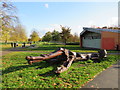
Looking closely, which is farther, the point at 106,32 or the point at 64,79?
the point at 106,32

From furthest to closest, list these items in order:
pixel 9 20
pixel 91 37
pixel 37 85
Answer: pixel 91 37
pixel 9 20
pixel 37 85

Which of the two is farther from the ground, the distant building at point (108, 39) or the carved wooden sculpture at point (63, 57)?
the distant building at point (108, 39)

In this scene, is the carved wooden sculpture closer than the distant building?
Yes

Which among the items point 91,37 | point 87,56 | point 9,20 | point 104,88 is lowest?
point 104,88

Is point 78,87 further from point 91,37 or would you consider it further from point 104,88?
point 91,37

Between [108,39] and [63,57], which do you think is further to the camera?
[108,39]

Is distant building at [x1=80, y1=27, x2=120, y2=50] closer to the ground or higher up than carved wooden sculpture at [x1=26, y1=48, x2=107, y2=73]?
higher up

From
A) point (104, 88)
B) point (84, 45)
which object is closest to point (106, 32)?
point (84, 45)

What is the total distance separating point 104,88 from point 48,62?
3979mm

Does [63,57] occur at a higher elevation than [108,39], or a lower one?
lower

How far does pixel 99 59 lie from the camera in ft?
24.7

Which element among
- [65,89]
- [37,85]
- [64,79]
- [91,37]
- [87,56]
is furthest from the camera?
[91,37]

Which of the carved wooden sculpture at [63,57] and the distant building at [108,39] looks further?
the distant building at [108,39]

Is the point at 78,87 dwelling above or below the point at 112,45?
below
